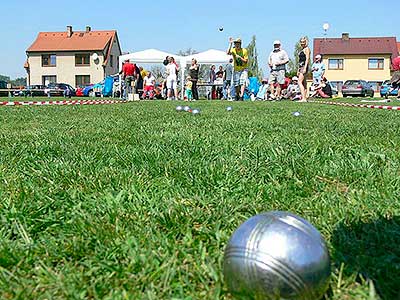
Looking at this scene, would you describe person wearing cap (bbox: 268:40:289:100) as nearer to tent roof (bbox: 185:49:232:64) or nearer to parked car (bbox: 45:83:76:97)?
tent roof (bbox: 185:49:232:64)

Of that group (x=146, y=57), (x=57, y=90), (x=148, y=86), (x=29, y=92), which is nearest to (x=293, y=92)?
(x=148, y=86)

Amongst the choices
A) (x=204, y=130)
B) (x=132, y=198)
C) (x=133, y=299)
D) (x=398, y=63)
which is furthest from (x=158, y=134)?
(x=398, y=63)

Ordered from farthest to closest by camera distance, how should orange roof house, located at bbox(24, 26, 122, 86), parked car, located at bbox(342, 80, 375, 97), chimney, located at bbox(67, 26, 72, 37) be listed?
chimney, located at bbox(67, 26, 72, 37), orange roof house, located at bbox(24, 26, 122, 86), parked car, located at bbox(342, 80, 375, 97)

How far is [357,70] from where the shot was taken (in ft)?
238

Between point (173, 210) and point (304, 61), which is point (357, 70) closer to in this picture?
point (304, 61)

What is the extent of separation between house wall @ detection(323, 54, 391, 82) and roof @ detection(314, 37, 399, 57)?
72 cm

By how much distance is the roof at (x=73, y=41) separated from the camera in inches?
2857

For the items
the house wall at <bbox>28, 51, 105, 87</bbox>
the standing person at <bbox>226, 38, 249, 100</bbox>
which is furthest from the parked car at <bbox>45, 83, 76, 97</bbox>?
the standing person at <bbox>226, 38, 249, 100</bbox>

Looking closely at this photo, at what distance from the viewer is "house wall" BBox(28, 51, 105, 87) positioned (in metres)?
71.4

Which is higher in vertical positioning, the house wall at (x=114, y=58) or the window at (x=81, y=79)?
the house wall at (x=114, y=58)

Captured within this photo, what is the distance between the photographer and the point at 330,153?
13.3 feet

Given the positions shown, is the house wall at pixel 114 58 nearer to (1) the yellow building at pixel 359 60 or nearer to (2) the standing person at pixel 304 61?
(1) the yellow building at pixel 359 60

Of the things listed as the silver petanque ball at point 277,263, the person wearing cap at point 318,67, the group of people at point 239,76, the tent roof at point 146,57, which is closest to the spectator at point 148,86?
the group of people at point 239,76

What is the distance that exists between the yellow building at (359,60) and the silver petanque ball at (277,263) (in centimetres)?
7327
